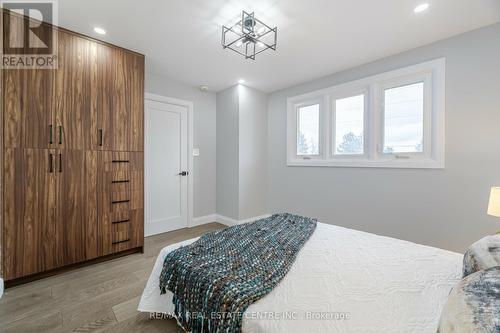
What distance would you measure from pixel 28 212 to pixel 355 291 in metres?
2.74

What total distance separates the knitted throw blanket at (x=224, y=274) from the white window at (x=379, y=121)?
186 centimetres

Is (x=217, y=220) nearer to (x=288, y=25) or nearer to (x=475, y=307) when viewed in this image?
(x=288, y=25)

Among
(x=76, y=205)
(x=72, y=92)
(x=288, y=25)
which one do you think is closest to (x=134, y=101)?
(x=72, y=92)

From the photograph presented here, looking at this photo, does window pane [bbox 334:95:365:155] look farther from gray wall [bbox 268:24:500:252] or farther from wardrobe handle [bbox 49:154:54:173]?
wardrobe handle [bbox 49:154:54:173]

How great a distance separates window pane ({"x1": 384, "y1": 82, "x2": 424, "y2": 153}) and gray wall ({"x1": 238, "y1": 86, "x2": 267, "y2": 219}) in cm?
204

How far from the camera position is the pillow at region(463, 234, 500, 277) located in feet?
2.95

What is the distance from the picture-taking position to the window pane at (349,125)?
3027 mm

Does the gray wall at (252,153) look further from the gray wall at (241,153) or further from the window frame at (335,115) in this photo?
the window frame at (335,115)

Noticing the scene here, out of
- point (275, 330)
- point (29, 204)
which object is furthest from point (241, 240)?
point (29, 204)

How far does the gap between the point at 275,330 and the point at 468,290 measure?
0.64 metres

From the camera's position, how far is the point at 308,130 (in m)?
3.65

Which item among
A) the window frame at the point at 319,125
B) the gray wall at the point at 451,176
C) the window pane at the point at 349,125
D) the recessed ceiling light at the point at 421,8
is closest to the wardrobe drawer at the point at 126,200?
the window frame at the point at 319,125

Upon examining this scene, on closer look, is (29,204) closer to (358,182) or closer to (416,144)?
(358,182)

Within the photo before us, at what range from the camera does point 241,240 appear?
61.7 inches
